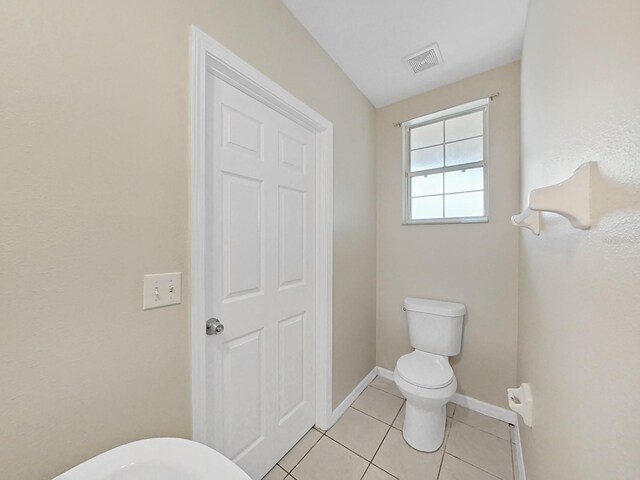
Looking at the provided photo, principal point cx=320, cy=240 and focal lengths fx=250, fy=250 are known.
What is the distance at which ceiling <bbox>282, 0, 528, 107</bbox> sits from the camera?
1369 mm

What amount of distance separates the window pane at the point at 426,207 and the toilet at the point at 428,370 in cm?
70

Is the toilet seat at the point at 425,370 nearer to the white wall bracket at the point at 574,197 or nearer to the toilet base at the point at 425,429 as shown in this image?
the toilet base at the point at 425,429

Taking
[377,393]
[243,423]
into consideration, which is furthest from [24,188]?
[377,393]

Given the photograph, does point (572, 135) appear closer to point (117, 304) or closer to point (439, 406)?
point (117, 304)

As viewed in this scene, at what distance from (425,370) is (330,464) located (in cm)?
77

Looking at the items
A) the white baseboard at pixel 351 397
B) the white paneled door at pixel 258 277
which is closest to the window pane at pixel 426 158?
the white paneled door at pixel 258 277

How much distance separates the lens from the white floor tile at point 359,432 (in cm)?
152

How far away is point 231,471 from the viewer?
627mm

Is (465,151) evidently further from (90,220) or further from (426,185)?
(90,220)

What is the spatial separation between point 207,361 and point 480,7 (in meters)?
2.28

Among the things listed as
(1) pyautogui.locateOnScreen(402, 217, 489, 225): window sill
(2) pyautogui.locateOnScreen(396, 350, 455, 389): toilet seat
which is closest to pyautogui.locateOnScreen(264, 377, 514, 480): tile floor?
(2) pyautogui.locateOnScreen(396, 350, 455, 389): toilet seat

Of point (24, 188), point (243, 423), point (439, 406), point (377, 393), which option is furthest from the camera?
point (377, 393)

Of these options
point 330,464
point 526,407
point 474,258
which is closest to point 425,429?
point 330,464

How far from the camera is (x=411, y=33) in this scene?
60.3 inches
